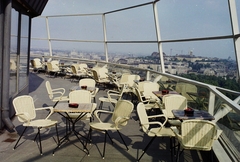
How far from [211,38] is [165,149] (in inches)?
107

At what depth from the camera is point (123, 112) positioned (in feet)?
12.5

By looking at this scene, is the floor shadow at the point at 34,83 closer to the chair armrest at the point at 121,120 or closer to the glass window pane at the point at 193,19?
the glass window pane at the point at 193,19

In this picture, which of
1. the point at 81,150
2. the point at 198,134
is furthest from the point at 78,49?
the point at 198,134

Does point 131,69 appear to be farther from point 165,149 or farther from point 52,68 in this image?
point 165,149

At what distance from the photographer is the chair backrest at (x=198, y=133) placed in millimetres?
2770

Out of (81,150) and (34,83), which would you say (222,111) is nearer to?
(81,150)

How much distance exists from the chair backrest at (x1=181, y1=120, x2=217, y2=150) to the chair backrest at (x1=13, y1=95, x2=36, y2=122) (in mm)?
2265

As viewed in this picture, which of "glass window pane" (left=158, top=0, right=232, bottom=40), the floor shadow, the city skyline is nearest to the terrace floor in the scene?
the city skyline

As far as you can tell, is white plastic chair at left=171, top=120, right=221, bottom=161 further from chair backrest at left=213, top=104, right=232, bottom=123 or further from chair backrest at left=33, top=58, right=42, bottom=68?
chair backrest at left=33, top=58, right=42, bottom=68

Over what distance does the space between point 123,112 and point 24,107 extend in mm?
1571

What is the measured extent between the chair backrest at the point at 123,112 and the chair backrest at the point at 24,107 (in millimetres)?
1325

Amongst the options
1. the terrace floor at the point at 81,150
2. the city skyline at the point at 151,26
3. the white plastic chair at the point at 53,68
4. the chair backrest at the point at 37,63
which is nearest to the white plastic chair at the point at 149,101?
the terrace floor at the point at 81,150

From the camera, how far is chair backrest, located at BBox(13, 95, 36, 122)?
146 inches

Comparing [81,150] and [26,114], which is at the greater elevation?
[26,114]
